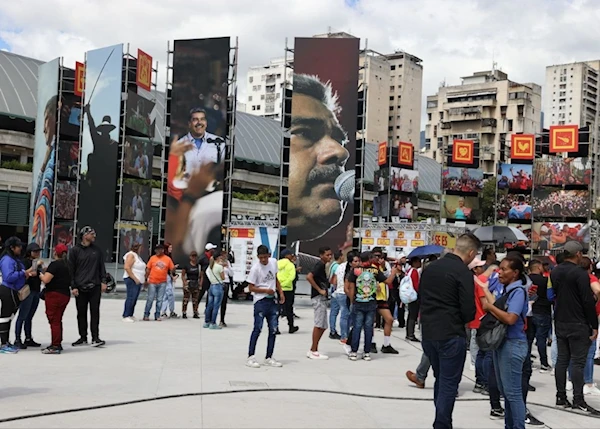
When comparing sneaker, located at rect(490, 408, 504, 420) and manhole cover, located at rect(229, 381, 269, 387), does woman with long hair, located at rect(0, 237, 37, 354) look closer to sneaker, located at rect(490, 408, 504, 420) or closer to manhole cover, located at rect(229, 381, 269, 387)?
manhole cover, located at rect(229, 381, 269, 387)

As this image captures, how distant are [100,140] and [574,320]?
22.7 metres

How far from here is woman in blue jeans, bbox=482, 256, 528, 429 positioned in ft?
21.3

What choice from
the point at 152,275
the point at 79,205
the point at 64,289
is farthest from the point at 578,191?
the point at 64,289

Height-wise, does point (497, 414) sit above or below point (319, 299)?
below

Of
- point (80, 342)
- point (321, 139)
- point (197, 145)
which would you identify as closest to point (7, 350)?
point (80, 342)

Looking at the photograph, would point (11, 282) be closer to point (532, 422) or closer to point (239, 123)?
point (532, 422)

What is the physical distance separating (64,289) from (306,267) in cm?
1527

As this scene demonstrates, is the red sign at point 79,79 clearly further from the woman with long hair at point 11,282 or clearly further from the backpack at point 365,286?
the backpack at point 365,286

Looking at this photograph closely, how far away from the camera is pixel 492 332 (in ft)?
21.6

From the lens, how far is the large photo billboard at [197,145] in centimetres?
2717

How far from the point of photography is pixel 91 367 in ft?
33.3

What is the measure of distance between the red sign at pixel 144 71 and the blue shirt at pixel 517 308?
78.7ft

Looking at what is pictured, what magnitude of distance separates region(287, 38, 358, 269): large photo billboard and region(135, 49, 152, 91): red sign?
607cm

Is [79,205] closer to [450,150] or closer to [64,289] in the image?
[64,289]
